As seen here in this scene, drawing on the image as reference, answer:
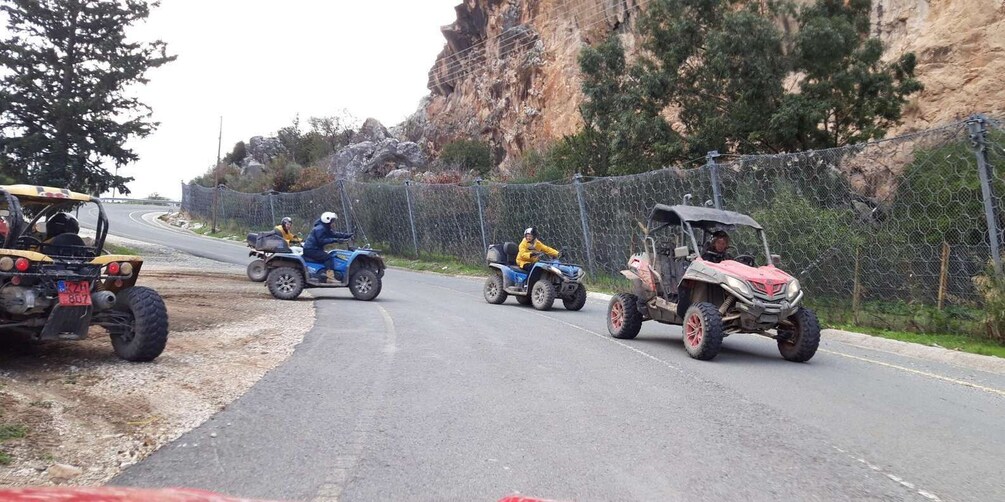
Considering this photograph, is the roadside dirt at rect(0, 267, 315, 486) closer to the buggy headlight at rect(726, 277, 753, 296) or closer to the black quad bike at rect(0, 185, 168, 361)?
the black quad bike at rect(0, 185, 168, 361)

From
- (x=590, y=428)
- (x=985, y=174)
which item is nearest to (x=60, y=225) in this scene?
(x=590, y=428)

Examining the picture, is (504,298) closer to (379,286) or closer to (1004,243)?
(379,286)

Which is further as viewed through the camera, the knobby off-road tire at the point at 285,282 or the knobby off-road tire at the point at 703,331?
the knobby off-road tire at the point at 285,282

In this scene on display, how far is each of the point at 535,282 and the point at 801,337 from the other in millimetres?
7134

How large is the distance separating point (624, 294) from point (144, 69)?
24.0 metres

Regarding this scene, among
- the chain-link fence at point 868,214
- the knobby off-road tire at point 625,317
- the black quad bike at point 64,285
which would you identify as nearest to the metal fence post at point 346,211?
the chain-link fence at point 868,214

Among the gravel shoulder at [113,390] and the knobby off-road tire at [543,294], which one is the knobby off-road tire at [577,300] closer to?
the knobby off-road tire at [543,294]

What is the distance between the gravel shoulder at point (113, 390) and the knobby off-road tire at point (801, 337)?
5693mm

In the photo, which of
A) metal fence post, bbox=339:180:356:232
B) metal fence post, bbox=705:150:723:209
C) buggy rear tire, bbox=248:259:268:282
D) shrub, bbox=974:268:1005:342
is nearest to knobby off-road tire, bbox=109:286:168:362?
shrub, bbox=974:268:1005:342

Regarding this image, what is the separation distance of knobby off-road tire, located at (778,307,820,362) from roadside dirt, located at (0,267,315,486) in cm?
567

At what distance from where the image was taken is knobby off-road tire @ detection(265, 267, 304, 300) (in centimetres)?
1603

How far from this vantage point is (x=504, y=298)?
16.7m

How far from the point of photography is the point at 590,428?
5.92 meters

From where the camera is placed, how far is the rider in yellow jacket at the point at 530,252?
16.1m
